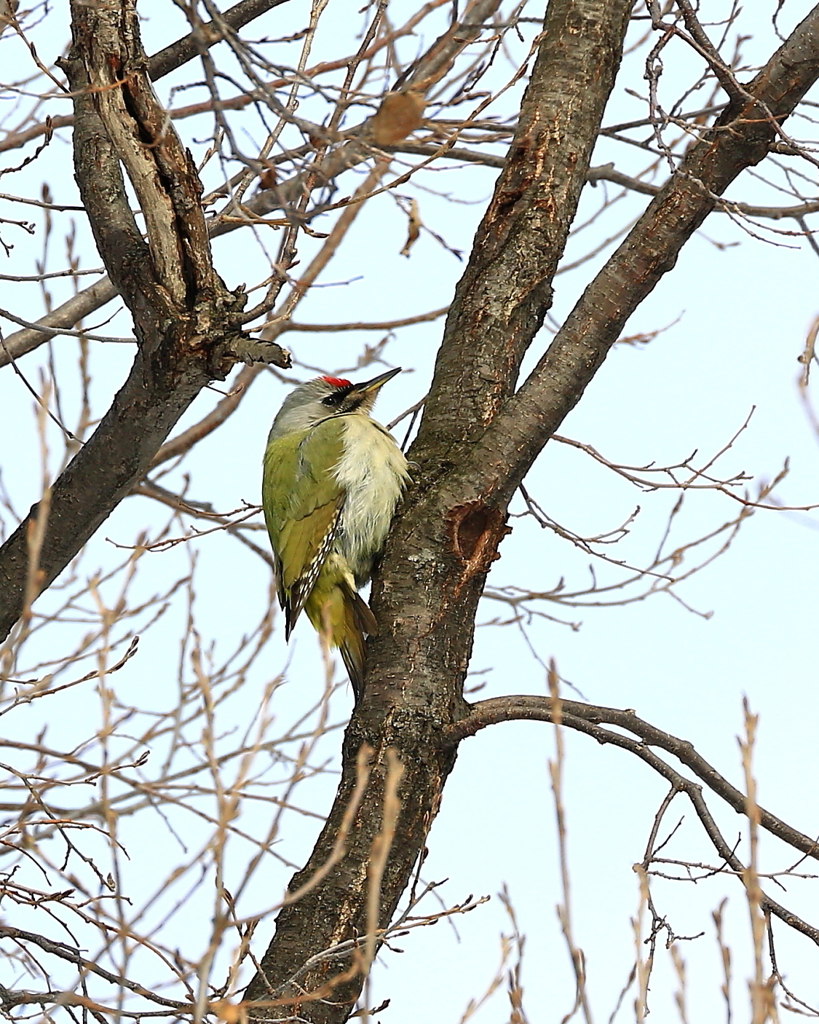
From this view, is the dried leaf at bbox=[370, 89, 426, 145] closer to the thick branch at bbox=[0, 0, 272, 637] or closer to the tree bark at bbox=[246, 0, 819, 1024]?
the thick branch at bbox=[0, 0, 272, 637]

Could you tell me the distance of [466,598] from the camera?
12.6ft

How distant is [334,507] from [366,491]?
0.93 ft

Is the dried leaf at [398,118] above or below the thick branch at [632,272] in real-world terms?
below

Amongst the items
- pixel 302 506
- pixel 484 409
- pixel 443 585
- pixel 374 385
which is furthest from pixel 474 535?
pixel 374 385

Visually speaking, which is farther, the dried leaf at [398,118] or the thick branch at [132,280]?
the thick branch at [132,280]

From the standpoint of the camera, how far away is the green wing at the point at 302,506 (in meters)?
5.12

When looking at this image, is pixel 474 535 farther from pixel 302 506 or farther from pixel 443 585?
pixel 302 506

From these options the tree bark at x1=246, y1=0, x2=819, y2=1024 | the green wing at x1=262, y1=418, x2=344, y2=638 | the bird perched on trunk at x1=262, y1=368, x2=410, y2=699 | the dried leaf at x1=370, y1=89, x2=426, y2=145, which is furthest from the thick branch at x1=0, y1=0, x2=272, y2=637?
the green wing at x1=262, y1=418, x2=344, y2=638

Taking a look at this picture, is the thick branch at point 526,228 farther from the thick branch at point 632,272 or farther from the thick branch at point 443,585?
the thick branch at point 632,272

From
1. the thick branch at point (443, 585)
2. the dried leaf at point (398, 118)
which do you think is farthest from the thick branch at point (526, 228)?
the dried leaf at point (398, 118)

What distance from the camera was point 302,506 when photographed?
5.36 meters

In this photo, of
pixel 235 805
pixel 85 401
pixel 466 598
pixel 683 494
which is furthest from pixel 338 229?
pixel 235 805

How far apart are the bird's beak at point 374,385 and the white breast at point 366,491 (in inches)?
22.6

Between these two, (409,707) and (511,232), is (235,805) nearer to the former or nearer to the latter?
(409,707)
